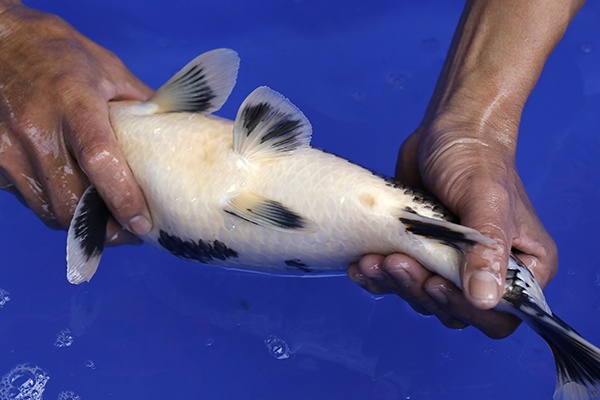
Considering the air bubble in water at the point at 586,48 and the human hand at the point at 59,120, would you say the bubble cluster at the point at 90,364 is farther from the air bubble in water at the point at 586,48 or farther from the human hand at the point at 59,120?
the air bubble in water at the point at 586,48

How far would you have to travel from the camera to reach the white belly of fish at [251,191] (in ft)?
4.49

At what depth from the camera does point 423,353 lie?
7.21ft

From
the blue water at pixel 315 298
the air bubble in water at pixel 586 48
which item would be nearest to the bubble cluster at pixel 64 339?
the blue water at pixel 315 298

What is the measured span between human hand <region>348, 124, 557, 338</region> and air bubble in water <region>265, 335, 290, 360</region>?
68 centimetres

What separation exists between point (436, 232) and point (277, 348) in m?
1.04

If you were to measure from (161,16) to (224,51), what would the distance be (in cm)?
138

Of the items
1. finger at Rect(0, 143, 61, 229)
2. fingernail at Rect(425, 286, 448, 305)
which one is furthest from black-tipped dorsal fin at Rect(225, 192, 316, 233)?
finger at Rect(0, 143, 61, 229)

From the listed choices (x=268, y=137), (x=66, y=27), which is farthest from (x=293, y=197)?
(x=66, y=27)

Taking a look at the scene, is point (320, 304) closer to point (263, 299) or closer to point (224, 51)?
point (263, 299)

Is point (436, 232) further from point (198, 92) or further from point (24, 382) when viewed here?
point (24, 382)

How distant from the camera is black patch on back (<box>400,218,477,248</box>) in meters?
1.23

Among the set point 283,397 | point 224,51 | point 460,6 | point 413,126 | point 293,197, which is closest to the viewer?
point 293,197

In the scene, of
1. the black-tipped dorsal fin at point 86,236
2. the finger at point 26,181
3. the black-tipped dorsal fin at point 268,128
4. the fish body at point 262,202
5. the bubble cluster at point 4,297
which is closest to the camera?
the fish body at point 262,202

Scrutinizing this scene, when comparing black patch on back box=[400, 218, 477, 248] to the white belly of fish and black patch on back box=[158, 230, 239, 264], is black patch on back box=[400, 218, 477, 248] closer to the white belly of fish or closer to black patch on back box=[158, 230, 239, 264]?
the white belly of fish
